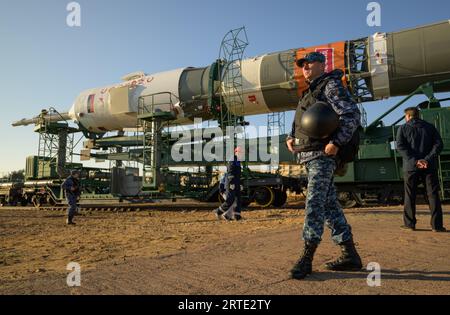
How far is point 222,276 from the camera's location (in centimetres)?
296

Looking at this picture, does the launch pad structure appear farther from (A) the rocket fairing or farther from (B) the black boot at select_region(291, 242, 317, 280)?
(B) the black boot at select_region(291, 242, 317, 280)

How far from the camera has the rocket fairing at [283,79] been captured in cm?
959

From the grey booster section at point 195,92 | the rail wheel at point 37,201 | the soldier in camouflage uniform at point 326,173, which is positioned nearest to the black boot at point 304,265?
the soldier in camouflage uniform at point 326,173

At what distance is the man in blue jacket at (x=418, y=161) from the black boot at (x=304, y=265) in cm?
310

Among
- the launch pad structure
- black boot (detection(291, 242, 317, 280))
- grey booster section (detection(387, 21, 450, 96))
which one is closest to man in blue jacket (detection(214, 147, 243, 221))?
the launch pad structure

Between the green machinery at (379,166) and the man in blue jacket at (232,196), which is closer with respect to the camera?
the man in blue jacket at (232,196)

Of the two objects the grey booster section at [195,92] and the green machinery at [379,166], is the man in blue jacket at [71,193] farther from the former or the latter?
the green machinery at [379,166]

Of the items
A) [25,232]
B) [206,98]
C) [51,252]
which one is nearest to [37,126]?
[206,98]

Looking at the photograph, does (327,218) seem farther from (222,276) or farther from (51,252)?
(51,252)

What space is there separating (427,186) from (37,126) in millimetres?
15387

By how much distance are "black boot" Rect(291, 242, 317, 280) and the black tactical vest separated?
80 centimetres

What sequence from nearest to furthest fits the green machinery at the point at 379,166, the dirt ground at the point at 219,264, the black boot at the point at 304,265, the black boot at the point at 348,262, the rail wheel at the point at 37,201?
the dirt ground at the point at 219,264, the black boot at the point at 304,265, the black boot at the point at 348,262, the green machinery at the point at 379,166, the rail wheel at the point at 37,201

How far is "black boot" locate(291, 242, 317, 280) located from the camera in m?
2.81

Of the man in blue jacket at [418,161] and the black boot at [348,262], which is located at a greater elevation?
Answer: the man in blue jacket at [418,161]
